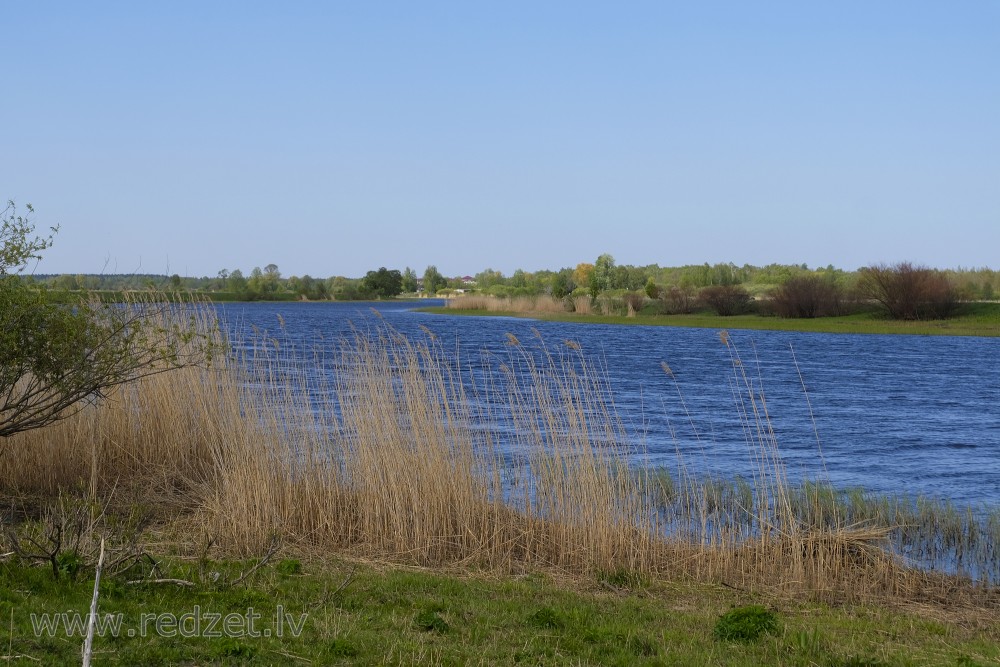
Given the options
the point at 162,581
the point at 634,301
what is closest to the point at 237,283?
the point at 634,301

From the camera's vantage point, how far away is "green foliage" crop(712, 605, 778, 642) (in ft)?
19.6

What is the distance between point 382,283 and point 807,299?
88838 millimetres

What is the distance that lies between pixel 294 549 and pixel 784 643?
4.50 meters

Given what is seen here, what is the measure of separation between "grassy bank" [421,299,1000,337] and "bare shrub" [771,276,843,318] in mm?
845

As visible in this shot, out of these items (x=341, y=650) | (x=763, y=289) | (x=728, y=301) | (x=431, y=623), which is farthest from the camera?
(x=763, y=289)

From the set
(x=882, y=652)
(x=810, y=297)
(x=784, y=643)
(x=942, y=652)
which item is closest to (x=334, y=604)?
(x=784, y=643)

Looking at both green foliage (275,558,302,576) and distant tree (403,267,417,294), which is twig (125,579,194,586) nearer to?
green foliage (275,558,302,576)

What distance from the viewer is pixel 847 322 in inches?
1969

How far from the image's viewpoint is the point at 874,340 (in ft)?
153

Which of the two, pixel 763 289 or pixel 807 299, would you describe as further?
pixel 763 289

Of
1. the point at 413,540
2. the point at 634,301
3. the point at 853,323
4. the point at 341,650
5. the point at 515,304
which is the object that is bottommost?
the point at 413,540

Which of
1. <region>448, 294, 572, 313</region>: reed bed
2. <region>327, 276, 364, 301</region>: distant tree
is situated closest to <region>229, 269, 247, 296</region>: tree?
<region>327, 276, 364, 301</region>: distant tree

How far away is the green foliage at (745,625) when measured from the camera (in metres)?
5.97

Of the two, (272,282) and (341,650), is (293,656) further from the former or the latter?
(272,282)
